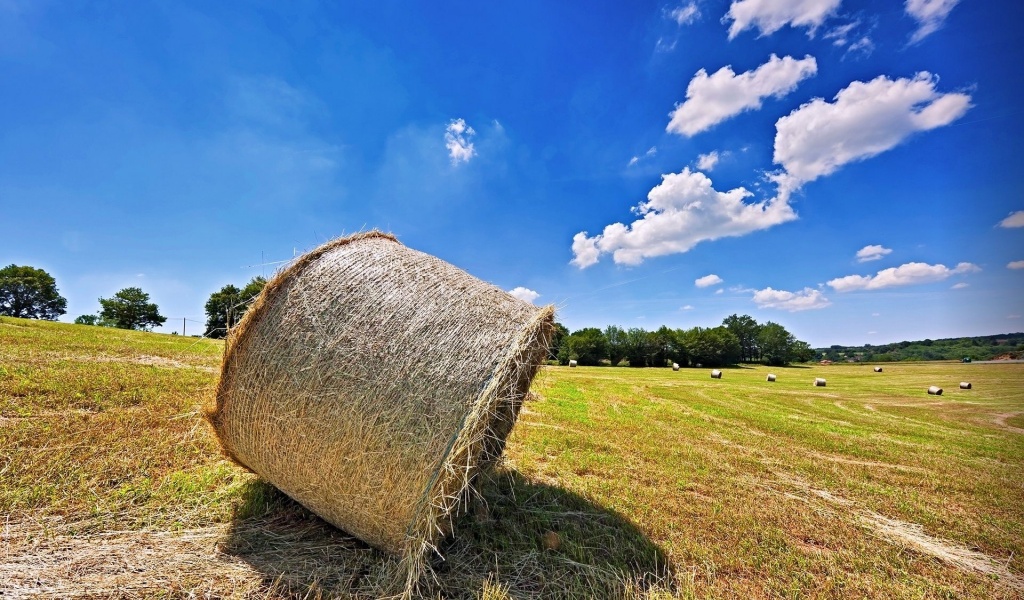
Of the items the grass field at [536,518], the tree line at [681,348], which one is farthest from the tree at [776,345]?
the grass field at [536,518]

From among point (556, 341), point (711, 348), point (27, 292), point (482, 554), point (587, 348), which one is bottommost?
point (482, 554)

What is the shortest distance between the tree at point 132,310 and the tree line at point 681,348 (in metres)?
54.6

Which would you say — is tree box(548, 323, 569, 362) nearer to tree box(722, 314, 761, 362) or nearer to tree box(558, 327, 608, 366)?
tree box(558, 327, 608, 366)

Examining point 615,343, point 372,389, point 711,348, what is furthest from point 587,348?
point 372,389

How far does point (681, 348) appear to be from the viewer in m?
63.0

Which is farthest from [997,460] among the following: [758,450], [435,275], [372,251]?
[372,251]

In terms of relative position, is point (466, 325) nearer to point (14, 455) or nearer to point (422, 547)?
point (422, 547)

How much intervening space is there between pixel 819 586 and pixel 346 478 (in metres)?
3.77

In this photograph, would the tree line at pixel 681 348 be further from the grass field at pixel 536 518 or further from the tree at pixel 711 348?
the grass field at pixel 536 518

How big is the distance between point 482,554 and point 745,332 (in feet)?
291

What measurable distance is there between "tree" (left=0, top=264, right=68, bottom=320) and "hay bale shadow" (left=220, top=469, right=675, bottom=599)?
7193 centimetres

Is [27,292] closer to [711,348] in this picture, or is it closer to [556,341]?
[556,341]

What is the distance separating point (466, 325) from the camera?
3.32m

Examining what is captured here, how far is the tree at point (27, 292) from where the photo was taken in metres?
48.3
